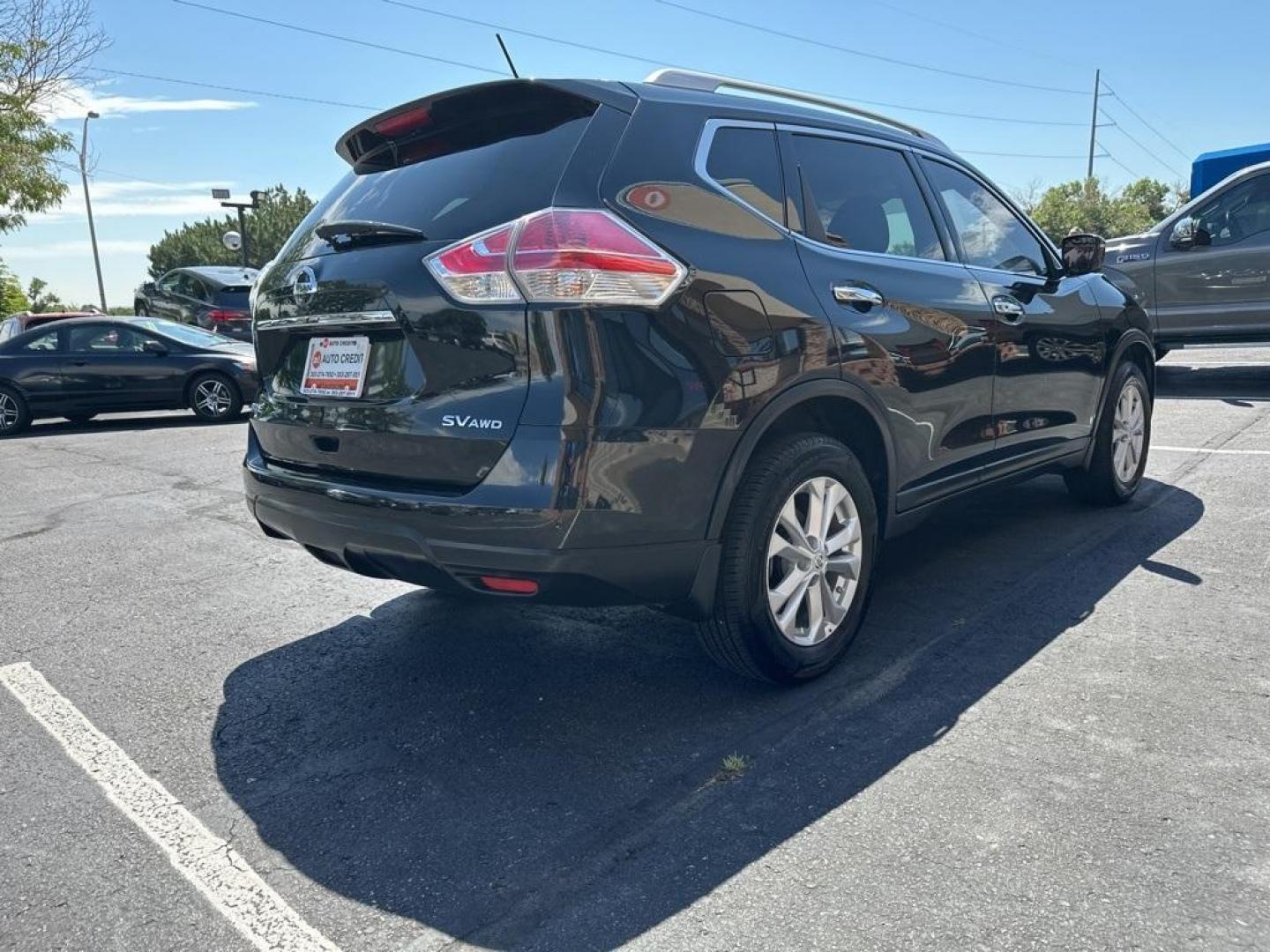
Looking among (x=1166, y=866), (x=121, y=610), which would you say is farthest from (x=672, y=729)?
(x=121, y=610)

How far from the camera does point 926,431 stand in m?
3.64

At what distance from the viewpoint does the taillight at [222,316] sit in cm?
1683

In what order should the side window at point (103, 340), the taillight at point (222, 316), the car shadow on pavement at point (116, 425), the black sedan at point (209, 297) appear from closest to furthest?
1. the car shadow on pavement at point (116, 425)
2. the side window at point (103, 340)
3. the taillight at point (222, 316)
4. the black sedan at point (209, 297)

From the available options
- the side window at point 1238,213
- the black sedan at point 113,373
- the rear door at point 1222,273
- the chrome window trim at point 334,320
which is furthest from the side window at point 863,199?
the black sedan at point 113,373

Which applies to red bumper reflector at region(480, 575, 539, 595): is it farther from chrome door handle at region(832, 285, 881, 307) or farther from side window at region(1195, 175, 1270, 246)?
side window at region(1195, 175, 1270, 246)

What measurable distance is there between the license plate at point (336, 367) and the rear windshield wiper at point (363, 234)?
29 centimetres

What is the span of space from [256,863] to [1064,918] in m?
1.80

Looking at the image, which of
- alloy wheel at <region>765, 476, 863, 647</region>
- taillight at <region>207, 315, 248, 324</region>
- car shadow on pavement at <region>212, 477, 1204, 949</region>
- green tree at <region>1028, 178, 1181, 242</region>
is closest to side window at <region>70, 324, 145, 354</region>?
taillight at <region>207, 315, 248, 324</region>

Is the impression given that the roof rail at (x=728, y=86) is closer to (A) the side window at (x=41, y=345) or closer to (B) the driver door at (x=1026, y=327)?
(B) the driver door at (x=1026, y=327)

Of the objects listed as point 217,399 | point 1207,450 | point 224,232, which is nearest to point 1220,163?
point 1207,450

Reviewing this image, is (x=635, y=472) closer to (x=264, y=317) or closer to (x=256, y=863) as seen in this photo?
(x=256, y=863)

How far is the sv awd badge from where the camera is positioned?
257 cm

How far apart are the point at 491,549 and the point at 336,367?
84 cm

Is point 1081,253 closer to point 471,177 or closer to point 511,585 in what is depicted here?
point 471,177
